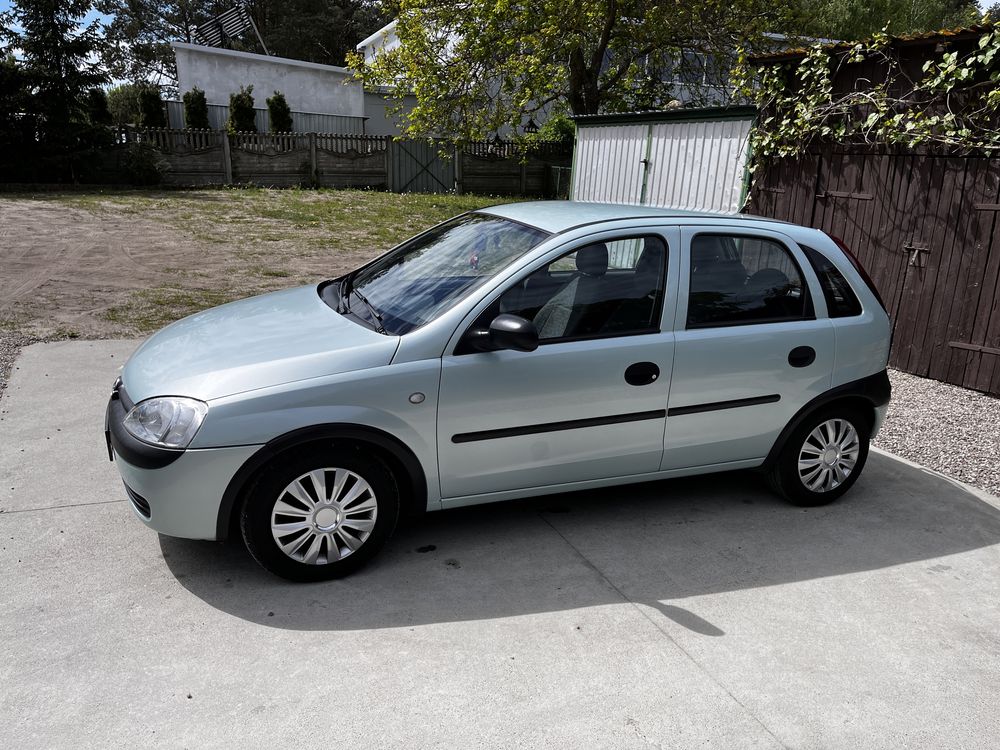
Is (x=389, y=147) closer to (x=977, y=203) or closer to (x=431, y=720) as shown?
(x=977, y=203)

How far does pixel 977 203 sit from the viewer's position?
666 centimetres

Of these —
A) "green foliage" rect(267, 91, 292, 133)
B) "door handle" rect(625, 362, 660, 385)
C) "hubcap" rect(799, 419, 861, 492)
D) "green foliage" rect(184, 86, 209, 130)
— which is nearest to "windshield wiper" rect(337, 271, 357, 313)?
"door handle" rect(625, 362, 660, 385)

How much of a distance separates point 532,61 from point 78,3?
1229cm

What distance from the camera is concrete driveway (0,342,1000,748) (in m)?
2.82

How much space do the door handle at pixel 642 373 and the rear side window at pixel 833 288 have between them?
1202mm

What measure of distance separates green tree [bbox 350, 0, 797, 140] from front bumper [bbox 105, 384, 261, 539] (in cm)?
1389

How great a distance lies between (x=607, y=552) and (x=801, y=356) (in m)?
1.50

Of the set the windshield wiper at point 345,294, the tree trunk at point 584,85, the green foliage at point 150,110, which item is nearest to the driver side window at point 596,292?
the windshield wiper at point 345,294

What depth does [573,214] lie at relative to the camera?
437cm

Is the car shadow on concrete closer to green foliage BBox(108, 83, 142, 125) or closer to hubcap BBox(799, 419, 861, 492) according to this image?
hubcap BBox(799, 419, 861, 492)

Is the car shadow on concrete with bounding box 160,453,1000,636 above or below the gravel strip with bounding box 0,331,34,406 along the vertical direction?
below

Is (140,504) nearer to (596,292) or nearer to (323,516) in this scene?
(323,516)

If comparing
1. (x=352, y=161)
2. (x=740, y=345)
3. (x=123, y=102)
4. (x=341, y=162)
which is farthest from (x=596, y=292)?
(x=123, y=102)

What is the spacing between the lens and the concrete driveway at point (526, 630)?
9.25ft
